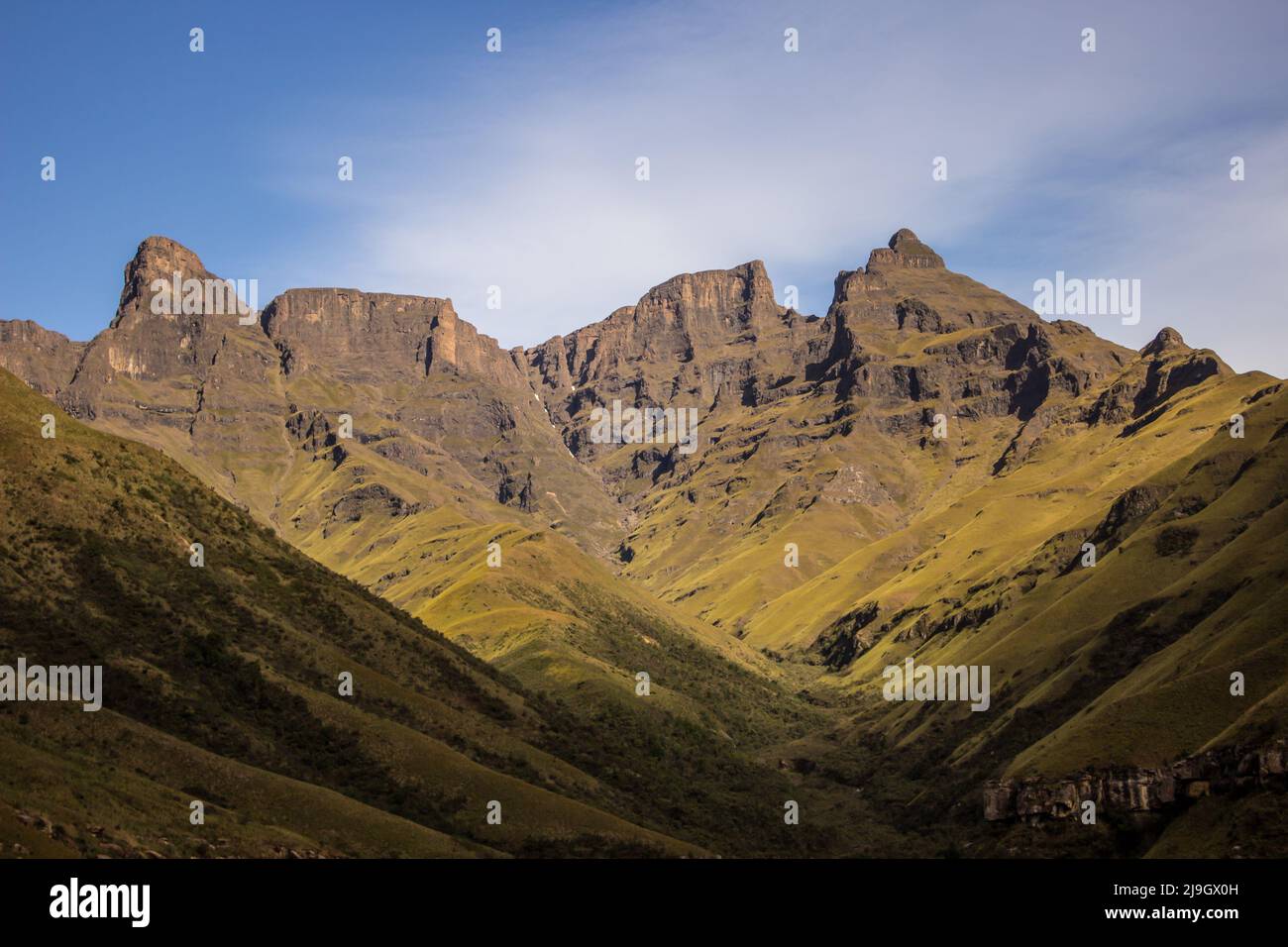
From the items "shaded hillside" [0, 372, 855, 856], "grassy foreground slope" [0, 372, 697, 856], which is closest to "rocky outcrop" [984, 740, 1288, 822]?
"shaded hillside" [0, 372, 855, 856]

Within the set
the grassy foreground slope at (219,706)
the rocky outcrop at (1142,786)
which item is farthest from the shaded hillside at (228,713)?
the rocky outcrop at (1142,786)

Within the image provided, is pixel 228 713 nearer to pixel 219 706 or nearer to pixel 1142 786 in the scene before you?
pixel 219 706

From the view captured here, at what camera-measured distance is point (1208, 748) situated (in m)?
138

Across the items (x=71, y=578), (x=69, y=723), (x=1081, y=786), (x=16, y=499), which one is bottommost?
(x=1081, y=786)

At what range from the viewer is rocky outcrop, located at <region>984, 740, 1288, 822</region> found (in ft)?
421

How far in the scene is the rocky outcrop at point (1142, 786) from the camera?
128 meters

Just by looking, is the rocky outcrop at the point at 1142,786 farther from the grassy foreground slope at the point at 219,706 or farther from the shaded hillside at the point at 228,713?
the grassy foreground slope at the point at 219,706

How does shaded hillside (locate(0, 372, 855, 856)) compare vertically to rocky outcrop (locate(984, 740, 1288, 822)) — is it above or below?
above

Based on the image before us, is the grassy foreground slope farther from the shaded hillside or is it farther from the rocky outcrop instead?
the rocky outcrop

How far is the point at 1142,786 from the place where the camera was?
480 ft

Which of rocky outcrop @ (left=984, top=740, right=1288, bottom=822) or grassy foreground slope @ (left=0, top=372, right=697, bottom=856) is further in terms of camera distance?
rocky outcrop @ (left=984, top=740, right=1288, bottom=822)
